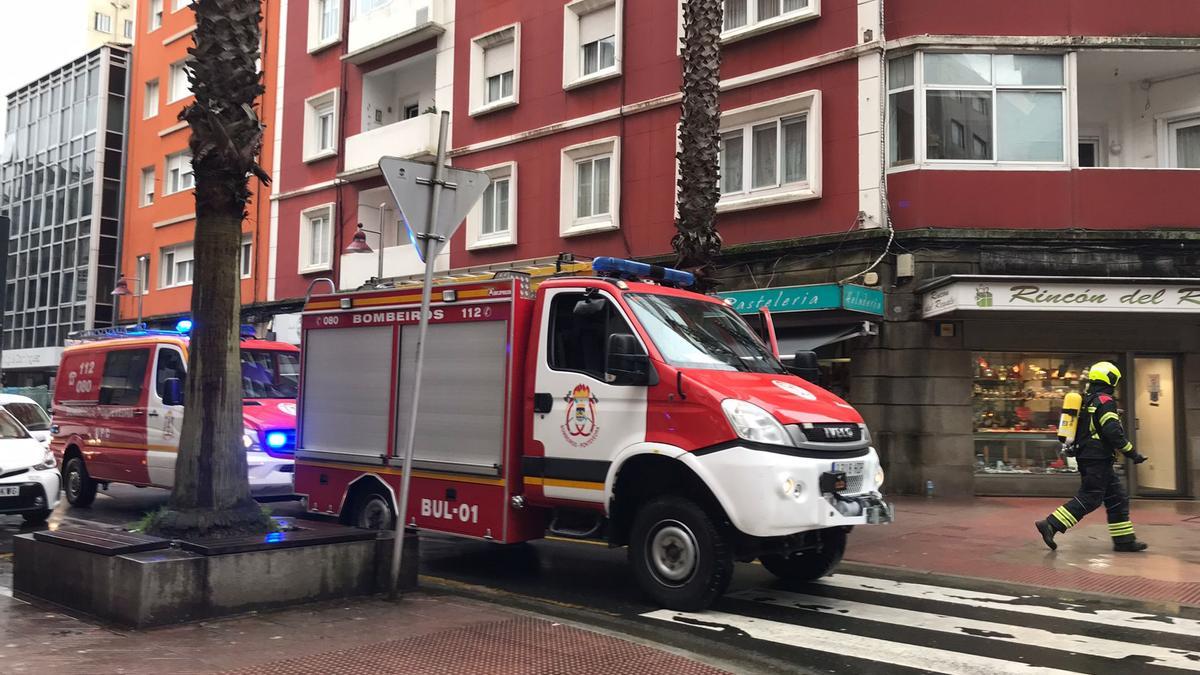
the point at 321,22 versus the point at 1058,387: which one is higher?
the point at 321,22

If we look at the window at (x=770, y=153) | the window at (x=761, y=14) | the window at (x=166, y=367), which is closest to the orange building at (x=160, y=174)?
the window at (x=761, y=14)

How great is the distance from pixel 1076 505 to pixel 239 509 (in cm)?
788

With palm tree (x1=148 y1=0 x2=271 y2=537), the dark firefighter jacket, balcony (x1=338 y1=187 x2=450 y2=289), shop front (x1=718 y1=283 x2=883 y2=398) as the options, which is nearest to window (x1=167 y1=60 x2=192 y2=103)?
balcony (x1=338 y1=187 x2=450 y2=289)

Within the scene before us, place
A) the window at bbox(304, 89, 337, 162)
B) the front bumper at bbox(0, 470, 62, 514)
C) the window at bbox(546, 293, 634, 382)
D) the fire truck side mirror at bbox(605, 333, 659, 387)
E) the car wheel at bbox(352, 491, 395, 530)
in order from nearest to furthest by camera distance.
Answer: the fire truck side mirror at bbox(605, 333, 659, 387), the window at bbox(546, 293, 634, 382), the car wheel at bbox(352, 491, 395, 530), the front bumper at bbox(0, 470, 62, 514), the window at bbox(304, 89, 337, 162)

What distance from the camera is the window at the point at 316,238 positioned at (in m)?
25.3

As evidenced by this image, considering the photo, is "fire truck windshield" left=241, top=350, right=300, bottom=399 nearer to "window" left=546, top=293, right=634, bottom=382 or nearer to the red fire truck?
the red fire truck

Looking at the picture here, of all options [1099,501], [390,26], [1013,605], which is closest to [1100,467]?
[1099,501]

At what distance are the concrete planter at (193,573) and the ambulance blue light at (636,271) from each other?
2.67 m

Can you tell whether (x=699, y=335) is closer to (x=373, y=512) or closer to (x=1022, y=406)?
(x=373, y=512)

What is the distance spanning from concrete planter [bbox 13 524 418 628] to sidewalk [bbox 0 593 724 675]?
120mm

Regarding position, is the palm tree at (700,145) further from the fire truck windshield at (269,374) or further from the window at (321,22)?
the window at (321,22)

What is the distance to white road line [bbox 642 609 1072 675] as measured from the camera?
18.3 ft

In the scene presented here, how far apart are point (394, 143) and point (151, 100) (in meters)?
16.4

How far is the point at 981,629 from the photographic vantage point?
6.57 meters
